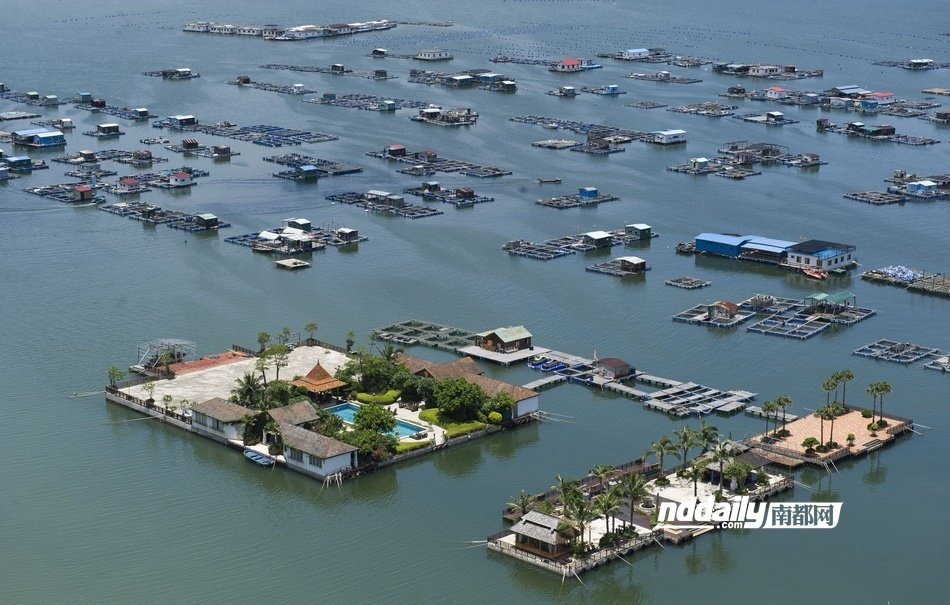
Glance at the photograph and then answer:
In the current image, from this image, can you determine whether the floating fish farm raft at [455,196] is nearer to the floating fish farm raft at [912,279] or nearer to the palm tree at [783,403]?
the floating fish farm raft at [912,279]

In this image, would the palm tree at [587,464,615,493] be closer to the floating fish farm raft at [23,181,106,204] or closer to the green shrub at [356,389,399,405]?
the green shrub at [356,389,399,405]

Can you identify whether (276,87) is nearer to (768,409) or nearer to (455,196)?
(455,196)

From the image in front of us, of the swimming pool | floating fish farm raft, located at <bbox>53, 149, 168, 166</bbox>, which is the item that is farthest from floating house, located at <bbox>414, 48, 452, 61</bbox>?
the swimming pool

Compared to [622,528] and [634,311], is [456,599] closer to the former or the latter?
[622,528]

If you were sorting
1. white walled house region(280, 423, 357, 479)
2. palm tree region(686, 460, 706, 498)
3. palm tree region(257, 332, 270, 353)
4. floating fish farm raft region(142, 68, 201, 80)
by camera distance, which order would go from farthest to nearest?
floating fish farm raft region(142, 68, 201, 80) → palm tree region(257, 332, 270, 353) → white walled house region(280, 423, 357, 479) → palm tree region(686, 460, 706, 498)

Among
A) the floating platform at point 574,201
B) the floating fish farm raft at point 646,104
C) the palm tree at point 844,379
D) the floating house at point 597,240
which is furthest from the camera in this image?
the floating fish farm raft at point 646,104

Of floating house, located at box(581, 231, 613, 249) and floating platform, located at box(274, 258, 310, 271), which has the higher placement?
floating house, located at box(581, 231, 613, 249)

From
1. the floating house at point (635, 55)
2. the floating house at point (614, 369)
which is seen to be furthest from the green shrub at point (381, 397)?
the floating house at point (635, 55)
